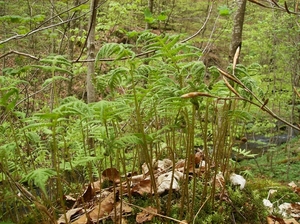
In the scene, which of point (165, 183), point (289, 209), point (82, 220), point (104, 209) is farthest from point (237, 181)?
point (82, 220)

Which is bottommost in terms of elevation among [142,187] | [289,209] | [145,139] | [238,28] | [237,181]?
[289,209]

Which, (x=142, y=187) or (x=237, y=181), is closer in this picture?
(x=142, y=187)

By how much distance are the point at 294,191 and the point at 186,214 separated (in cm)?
172

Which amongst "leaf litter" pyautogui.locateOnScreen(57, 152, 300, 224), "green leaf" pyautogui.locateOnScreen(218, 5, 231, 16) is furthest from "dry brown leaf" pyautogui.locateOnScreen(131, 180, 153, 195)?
"green leaf" pyautogui.locateOnScreen(218, 5, 231, 16)

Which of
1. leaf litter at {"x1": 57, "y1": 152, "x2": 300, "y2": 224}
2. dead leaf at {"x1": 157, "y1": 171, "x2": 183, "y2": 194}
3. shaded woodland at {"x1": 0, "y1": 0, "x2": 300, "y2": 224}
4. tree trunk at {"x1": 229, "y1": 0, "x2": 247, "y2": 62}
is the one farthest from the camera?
tree trunk at {"x1": 229, "y1": 0, "x2": 247, "y2": 62}

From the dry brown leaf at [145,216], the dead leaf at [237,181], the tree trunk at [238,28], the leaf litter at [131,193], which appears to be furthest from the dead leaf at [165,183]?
the tree trunk at [238,28]

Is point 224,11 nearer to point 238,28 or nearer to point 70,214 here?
point 238,28

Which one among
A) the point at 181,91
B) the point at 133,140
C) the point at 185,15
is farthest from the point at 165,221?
the point at 185,15

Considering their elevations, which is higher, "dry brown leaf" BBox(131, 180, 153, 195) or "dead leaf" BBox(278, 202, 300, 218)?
"dry brown leaf" BBox(131, 180, 153, 195)

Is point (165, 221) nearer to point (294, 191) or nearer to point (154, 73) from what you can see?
point (154, 73)

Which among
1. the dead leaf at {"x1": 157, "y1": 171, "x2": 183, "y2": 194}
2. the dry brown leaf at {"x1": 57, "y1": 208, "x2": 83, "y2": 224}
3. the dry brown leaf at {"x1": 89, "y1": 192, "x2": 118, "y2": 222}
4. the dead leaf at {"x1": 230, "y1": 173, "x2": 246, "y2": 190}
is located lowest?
the dead leaf at {"x1": 230, "y1": 173, "x2": 246, "y2": 190}

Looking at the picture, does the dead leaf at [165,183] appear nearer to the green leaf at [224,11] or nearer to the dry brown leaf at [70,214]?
the dry brown leaf at [70,214]

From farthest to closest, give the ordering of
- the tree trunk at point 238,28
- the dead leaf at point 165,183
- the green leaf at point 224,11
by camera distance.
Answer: the tree trunk at point 238,28, the green leaf at point 224,11, the dead leaf at point 165,183

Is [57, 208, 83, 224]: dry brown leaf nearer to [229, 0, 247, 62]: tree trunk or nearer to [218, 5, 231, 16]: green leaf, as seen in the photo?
[218, 5, 231, 16]: green leaf
